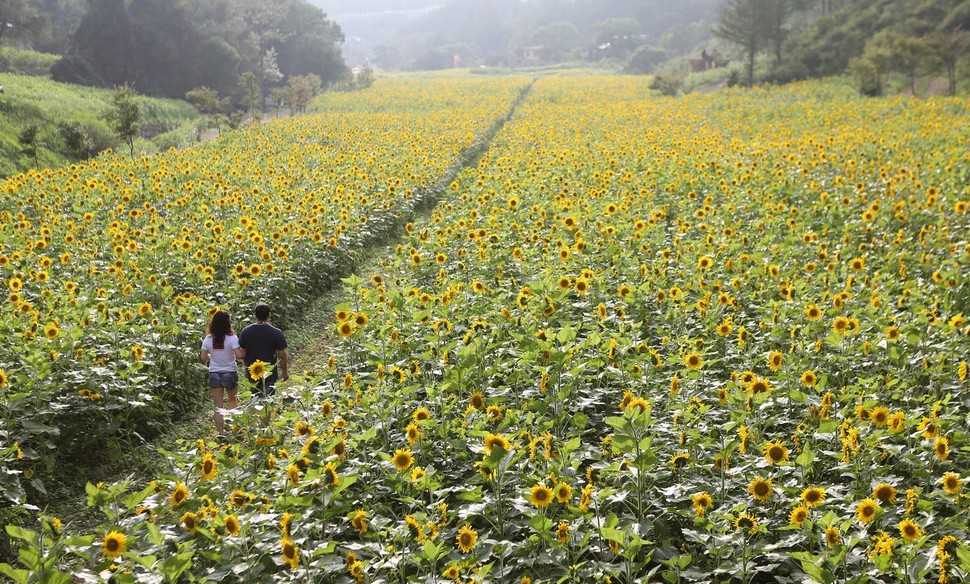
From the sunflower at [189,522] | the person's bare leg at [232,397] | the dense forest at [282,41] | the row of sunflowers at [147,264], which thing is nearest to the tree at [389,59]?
the dense forest at [282,41]

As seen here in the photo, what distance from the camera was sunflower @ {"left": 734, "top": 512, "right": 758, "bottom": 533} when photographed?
10.8ft

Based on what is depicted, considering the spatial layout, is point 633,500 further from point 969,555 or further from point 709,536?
point 969,555

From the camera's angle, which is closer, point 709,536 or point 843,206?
point 709,536

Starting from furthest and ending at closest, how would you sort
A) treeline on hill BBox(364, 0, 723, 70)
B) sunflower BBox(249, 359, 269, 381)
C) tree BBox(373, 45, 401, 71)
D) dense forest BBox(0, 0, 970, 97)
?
tree BBox(373, 45, 401, 71)
treeline on hill BBox(364, 0, 723, 70)
dense forest BBox(0, 0, 970, 97)
sunflower BBox(249, 359, 269, 381)

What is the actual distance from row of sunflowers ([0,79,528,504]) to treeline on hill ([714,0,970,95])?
20.3 m

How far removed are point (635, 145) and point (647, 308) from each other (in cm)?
1262

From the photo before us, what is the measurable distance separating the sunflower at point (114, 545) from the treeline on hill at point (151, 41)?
36783 mm

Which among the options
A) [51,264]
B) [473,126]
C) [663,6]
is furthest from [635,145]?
[663,6]

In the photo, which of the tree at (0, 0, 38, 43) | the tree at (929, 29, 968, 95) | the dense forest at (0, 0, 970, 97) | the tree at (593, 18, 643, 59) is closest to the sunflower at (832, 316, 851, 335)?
the tree at (929, 29, 968, 95)

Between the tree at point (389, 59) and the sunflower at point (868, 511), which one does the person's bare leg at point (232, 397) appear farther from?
the tree at point (389, 59)

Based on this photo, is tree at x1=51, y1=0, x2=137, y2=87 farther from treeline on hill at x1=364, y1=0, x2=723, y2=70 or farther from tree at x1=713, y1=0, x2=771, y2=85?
treeline on hill at x1=364, y1=0, x2=723, y2=70

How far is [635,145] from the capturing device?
1858cm

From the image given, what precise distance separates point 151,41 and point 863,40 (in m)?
38.8

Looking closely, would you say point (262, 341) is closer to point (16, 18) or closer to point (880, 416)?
point (880, 416)
